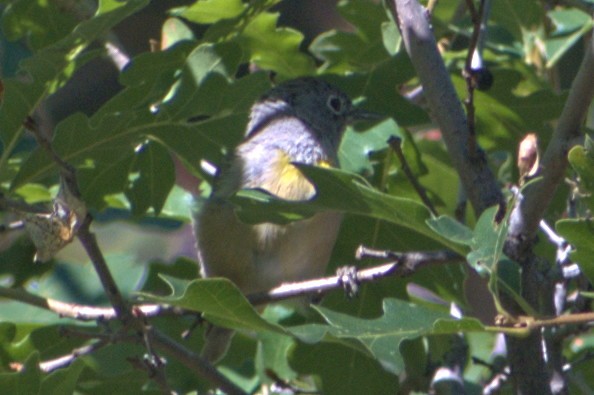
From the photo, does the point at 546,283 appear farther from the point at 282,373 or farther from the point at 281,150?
the point at 281,150

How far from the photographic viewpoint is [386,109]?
370 centimetres

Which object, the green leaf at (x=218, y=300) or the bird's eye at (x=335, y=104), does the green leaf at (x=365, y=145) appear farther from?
the green leaf at (x=218, y=300)

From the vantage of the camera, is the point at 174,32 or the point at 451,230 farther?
the point at 174,32

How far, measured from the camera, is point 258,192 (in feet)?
8.96

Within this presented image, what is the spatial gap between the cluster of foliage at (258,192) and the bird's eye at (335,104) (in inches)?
30.9

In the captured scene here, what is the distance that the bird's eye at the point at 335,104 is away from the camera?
4.88m

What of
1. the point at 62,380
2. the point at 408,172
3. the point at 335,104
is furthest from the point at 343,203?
the point at 335,104

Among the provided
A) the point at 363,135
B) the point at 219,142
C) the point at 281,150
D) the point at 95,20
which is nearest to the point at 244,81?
the point at 219,142

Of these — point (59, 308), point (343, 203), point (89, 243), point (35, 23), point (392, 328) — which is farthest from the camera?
point (35, 23)

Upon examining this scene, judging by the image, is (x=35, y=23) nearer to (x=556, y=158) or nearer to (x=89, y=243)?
(x=89, y=243)

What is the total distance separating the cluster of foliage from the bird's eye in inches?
30.9

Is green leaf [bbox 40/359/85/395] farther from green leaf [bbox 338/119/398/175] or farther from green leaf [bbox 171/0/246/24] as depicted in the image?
green leaf [bbox 338/119/398/175]

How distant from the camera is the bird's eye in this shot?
4883 mm

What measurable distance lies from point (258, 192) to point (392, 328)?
0.56m
